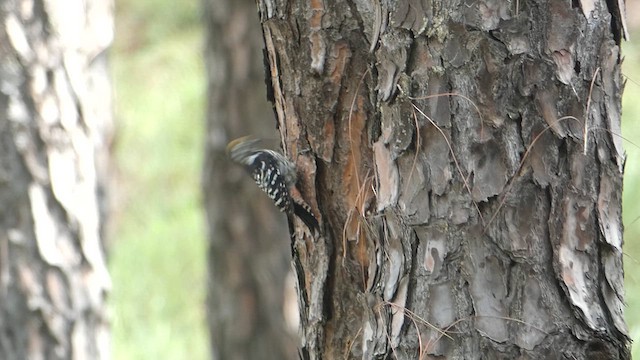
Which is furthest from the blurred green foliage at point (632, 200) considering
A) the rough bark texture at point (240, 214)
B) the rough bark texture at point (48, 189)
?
the rough bark texture at point (48, 189)

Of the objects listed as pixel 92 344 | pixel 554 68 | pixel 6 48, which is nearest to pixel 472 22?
pixel 554 68

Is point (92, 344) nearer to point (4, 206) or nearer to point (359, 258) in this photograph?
point (4, 206)

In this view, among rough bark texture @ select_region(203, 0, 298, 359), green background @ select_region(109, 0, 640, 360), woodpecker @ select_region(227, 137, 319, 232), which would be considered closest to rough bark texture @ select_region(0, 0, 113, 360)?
woodpecker @ select_region(227, 137, 319, 232)

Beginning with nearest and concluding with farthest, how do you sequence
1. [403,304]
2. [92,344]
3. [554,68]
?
[554,68] < [403,304] < [92,344]

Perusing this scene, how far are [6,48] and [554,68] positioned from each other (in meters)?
2.31

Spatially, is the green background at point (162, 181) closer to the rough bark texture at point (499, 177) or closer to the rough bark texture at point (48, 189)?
the rough bark texture at point (48, 189)

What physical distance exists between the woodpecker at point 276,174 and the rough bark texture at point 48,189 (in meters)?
0.62

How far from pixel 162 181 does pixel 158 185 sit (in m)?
0.05

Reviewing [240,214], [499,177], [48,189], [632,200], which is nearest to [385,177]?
[499,177]

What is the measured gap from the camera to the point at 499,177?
5.76 ft

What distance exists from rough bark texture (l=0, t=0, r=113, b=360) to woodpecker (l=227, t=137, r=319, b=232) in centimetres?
62

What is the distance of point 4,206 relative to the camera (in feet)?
11.2

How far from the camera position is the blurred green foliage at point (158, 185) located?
21.5 ft

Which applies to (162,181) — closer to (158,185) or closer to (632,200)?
(158,185)
